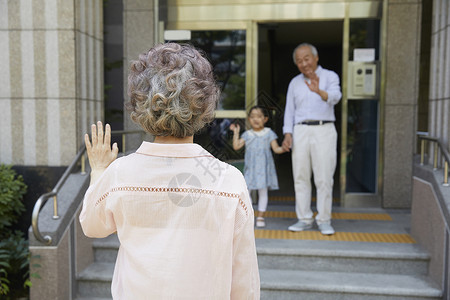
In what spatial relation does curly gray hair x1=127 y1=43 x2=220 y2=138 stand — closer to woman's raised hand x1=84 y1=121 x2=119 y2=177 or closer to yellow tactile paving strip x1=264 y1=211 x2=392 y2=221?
woman's raised hand x1=84 y1=121 x2=119 y2=177

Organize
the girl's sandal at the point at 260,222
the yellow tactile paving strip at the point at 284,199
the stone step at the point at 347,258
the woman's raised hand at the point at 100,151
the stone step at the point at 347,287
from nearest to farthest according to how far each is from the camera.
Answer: the woman's raised hand at the point at 100,151 → the stone step at the point at 347,287 → the stone step at the point at 347,258 → the girl's sandal at the point at 260,222 → the yellow tactile paving strip at the point at 284,199

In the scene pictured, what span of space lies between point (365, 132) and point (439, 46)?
1.93 meters

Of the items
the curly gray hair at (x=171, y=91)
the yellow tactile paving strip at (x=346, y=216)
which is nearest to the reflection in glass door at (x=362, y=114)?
the yellow tactile paving strip at (x=346, y=216)

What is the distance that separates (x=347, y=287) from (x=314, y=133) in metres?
1.56

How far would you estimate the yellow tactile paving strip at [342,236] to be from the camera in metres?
4.52

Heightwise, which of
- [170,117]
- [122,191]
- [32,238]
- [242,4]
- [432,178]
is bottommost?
[32,238]

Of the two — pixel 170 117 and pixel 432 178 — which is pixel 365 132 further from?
pixel 170 117

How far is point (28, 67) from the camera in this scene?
14.7 ft

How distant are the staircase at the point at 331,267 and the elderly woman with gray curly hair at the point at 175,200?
258 cm

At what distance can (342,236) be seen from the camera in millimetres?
4668

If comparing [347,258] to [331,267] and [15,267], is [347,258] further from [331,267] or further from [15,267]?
[15,267]

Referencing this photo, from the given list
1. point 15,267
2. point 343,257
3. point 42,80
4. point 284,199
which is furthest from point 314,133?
point 15,267

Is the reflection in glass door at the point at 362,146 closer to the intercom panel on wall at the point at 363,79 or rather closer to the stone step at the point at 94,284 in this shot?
the intercom panel on wall at the point at 363,79

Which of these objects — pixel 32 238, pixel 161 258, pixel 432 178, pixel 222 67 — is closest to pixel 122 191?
pixel 161 258
